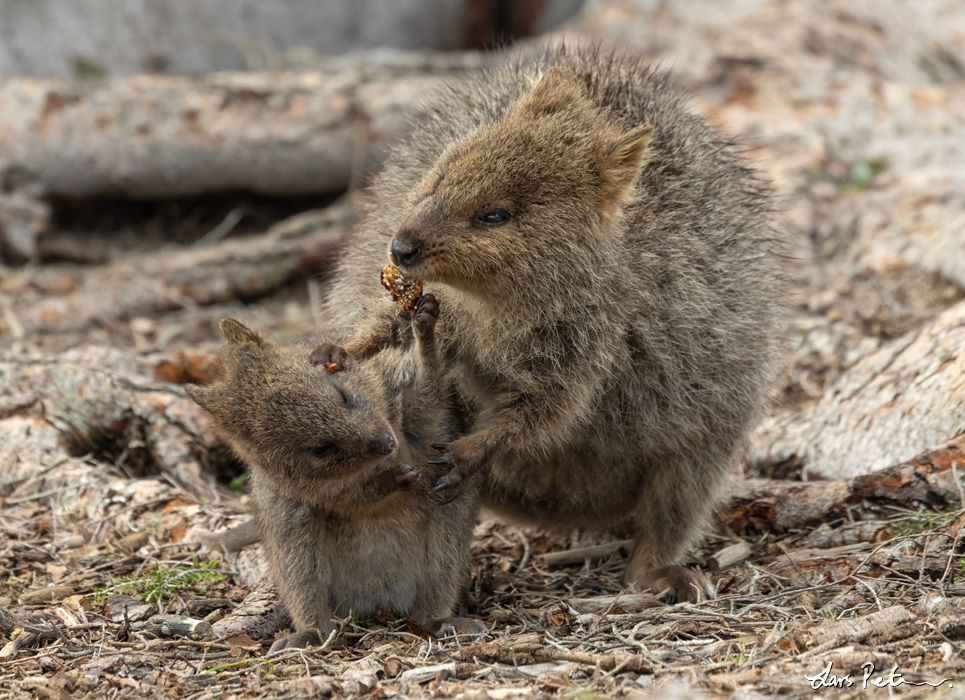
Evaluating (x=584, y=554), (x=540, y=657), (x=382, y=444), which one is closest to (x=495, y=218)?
(x=382, y=444)

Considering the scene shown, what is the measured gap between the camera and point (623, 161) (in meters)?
4.44

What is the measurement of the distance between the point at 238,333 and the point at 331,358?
0.44 m

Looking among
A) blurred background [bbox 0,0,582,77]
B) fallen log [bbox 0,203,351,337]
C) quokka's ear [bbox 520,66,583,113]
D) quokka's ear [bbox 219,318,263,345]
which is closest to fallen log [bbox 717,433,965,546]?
quokka's ear [bbox 520,66,583,113]

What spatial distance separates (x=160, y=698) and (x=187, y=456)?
8.38 ft

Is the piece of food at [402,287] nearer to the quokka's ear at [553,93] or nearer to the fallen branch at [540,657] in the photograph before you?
the quokka's ear at [553,93]

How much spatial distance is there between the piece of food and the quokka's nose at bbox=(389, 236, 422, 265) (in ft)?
1.28

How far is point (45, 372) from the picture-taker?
5.98 metres

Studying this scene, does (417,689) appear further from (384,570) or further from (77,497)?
(77,497)

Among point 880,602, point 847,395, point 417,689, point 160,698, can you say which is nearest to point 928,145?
point 847,395

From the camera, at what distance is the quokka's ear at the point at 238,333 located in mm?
4230

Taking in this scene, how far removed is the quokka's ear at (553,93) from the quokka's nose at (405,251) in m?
1.00

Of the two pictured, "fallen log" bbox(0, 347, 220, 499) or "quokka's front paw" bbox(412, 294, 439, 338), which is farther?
"fallen log" bbox(0, 347, 220, 499)

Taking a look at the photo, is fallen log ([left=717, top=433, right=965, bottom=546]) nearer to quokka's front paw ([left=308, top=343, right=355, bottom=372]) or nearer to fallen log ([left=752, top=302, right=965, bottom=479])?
fallen log ([left=752, top=302, right=965, bottom=479])

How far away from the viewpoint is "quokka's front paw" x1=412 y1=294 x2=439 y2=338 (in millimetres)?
4453
